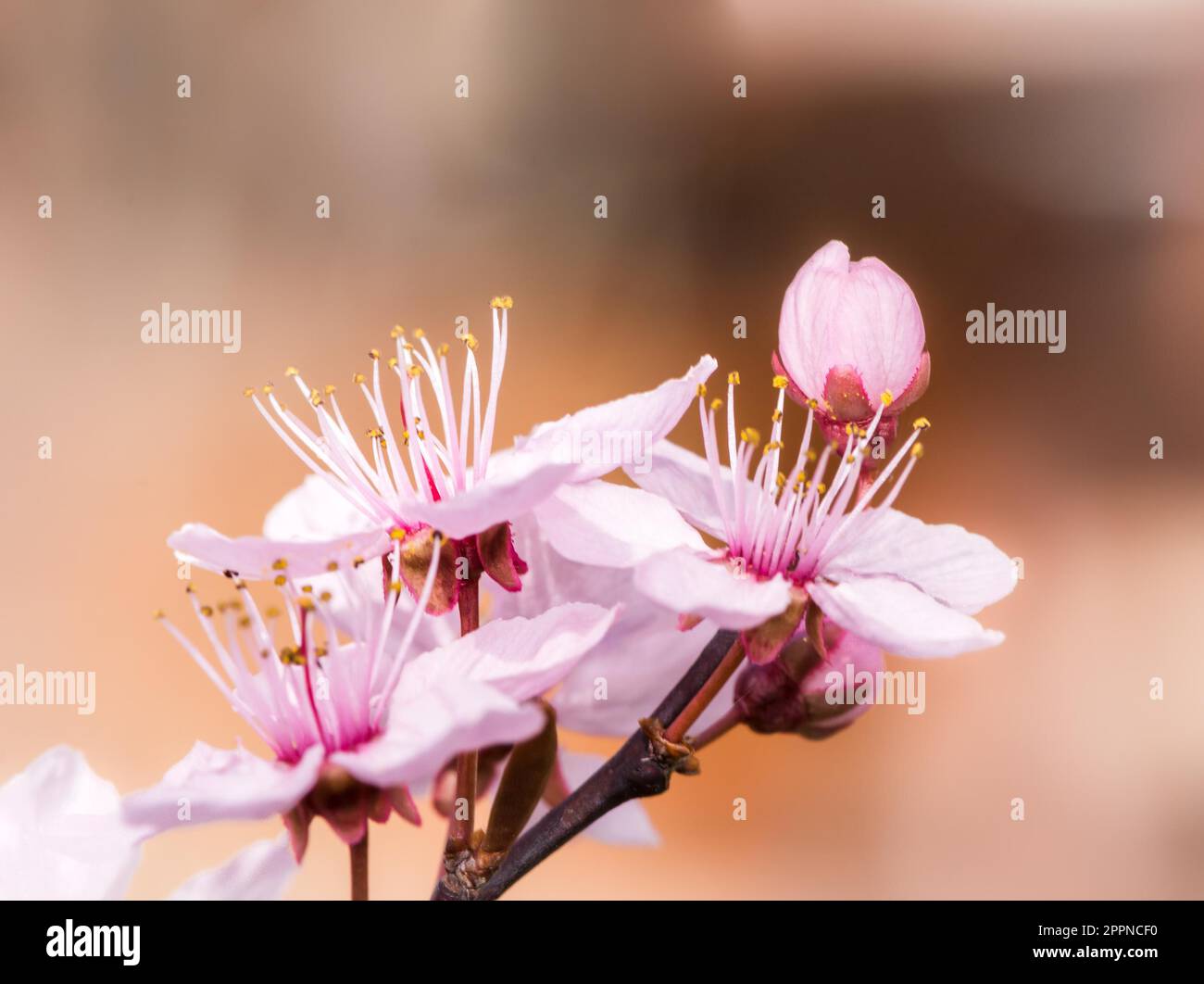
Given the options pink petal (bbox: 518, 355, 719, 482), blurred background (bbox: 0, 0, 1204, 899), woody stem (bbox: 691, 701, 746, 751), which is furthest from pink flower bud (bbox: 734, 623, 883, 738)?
blurred background (bbox: 0, 0, 1204, 899)

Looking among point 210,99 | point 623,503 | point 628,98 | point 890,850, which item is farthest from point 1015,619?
point 623,503

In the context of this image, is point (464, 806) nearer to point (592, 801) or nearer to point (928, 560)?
point (592, 801)

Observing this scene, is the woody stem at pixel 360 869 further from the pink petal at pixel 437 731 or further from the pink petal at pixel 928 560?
the pink petal at pixel 928 560

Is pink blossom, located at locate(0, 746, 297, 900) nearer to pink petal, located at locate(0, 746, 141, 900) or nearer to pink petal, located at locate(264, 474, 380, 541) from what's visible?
pink petal, located at locate(0, 746, 141, 900)

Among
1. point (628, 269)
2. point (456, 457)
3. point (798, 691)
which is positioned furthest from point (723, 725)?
point (628, 269)

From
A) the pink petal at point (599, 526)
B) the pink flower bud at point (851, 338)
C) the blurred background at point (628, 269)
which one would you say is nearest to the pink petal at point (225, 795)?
the pink petal at point (599, 526)
